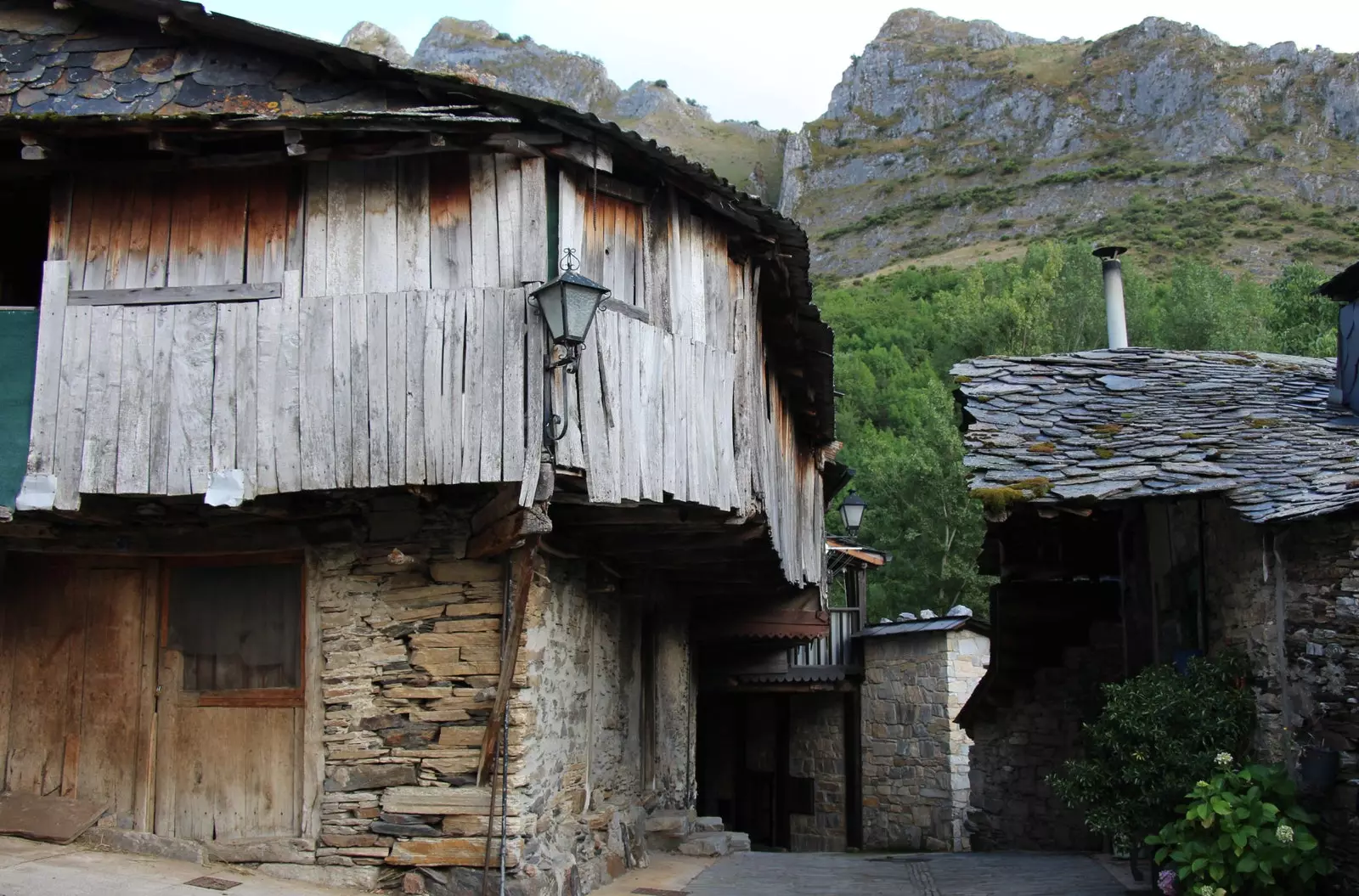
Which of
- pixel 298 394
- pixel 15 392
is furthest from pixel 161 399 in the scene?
pixel 15 392

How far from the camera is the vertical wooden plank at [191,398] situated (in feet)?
22.9

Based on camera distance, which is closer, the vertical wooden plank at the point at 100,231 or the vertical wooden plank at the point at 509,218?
the vertical wooden plank at the point at 509,218

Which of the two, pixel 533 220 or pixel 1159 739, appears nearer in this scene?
pixel 1159 739

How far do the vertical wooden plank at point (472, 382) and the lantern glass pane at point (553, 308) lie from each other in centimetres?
52

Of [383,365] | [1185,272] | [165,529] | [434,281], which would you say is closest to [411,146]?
[434,281]

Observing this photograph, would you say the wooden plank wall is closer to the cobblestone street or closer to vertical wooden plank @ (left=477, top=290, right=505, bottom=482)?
vertical wooden plank @ (left=477, top=290, right=505, bottom=482)

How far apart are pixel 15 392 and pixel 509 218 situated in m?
3.04

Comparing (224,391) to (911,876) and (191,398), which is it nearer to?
(191,398)

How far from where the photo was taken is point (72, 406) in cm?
711

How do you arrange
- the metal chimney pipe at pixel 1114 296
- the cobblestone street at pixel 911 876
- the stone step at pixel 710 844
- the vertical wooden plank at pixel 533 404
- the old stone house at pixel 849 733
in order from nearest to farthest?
the vertical wooden plank at pixel 533 404 → the cobblestone street at pixel 911 876 → the stone step at pixel 710 844 → the metal chimney pipe at pixel 1114 296 → the old stone house at pixel 849 733

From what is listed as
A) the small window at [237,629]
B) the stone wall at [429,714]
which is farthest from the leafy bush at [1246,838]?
the small window at [237,629]

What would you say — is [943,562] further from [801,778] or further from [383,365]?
[383,365]

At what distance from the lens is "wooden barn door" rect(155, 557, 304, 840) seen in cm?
759

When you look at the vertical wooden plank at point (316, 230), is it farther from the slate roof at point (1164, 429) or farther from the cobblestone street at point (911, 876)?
the cobblestone street at point (911, 876)
